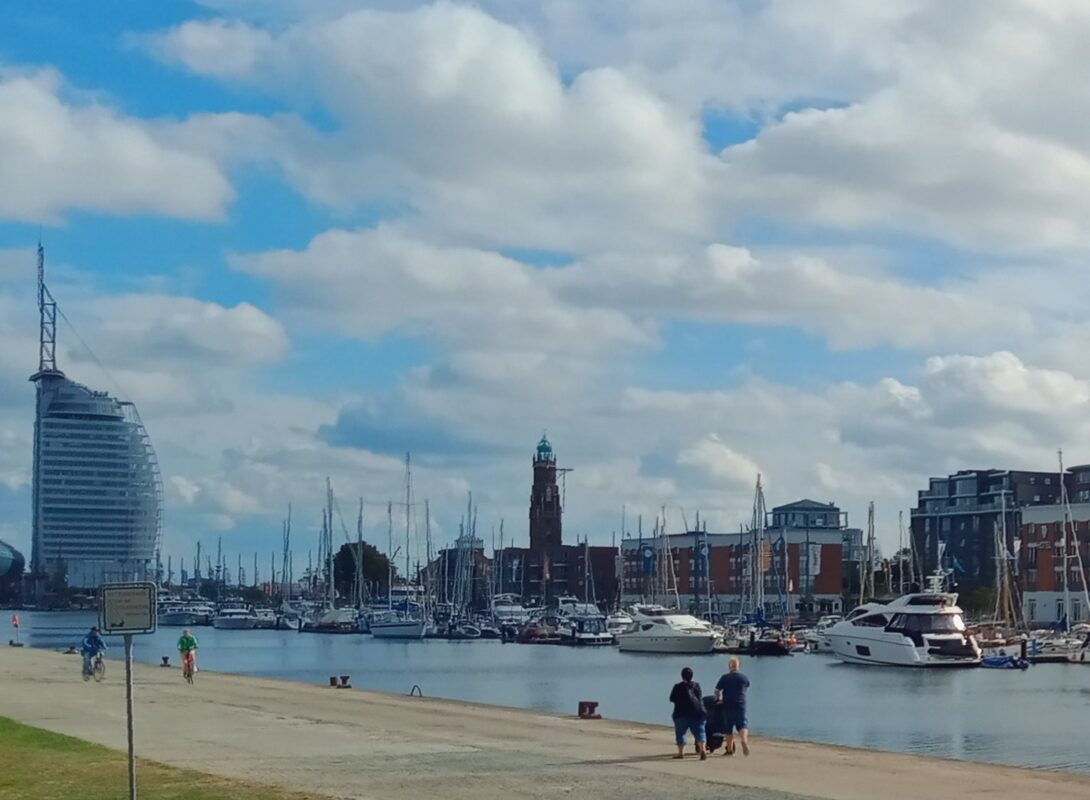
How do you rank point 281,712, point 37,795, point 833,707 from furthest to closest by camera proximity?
point 833,707 < point 281,712 < point 37,795

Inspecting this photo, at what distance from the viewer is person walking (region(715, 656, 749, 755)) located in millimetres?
33094

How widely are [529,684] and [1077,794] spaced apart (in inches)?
2789

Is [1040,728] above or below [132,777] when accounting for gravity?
below

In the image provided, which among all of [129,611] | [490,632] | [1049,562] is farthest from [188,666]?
[490,632]

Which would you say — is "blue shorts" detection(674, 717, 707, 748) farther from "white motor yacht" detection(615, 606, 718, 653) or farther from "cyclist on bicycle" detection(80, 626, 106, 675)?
"white motor yacht" detection(615, 606, 718, 653)

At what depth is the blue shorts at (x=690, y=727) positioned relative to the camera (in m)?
32.8

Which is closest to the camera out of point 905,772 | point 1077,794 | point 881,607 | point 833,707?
point 1077,794

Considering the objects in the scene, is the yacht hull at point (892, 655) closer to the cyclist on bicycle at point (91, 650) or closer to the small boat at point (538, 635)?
the small boat at point (538, 635)

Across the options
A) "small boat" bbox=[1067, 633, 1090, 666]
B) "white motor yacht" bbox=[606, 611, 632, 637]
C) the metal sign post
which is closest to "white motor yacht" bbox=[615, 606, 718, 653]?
Result: "white motor yacht" bbox=[606, 611, 632, 637]

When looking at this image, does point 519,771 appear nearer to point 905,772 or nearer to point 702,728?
point 702,728

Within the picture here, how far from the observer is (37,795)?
82.5 ft

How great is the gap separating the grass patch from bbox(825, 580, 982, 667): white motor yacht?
3265 inches

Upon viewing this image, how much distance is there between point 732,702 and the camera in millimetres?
33594

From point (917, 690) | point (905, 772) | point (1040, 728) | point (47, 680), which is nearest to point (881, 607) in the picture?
point (917, 690)
